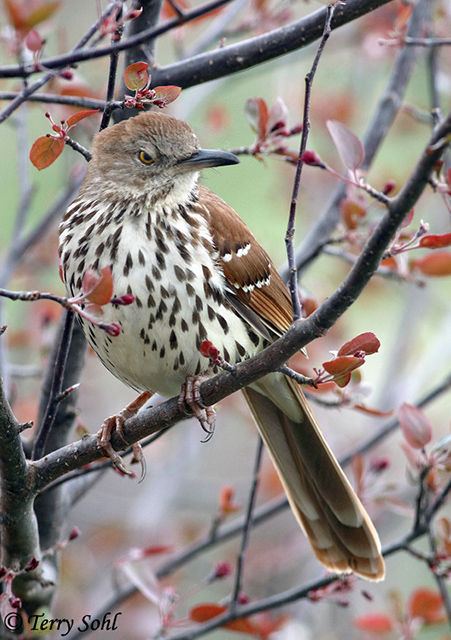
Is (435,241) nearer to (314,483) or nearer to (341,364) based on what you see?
(341,364)

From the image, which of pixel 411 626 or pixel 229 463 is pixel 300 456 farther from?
pixel 229 463

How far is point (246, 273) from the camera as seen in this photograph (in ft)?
9.36

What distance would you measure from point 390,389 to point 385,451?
3.66 feet

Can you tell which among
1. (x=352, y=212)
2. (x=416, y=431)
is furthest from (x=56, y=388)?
(x=352, y=212)

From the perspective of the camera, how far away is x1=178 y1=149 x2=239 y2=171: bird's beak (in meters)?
2.69

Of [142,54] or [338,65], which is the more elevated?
[338,65]

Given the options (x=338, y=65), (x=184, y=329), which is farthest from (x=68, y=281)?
(x=338, y=65)

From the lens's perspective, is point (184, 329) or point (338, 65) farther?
point (338, 65)

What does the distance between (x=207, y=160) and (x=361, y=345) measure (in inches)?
41.8

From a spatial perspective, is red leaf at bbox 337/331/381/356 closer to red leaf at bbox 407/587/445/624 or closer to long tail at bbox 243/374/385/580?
long tail at bbox 243/374/385/580

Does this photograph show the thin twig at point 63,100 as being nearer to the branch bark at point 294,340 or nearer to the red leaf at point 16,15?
the red leaf at point 16,15

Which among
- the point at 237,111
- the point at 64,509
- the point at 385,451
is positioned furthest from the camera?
the point at 237,111

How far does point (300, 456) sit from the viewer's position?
124 inches

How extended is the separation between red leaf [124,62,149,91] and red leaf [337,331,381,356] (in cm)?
89
